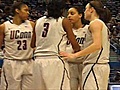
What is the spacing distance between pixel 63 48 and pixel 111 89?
156 cm

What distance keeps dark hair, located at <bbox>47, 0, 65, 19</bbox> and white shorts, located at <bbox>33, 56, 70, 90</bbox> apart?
0.52 m

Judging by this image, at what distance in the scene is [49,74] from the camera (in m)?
4.32

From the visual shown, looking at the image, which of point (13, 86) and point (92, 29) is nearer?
point (92, 29)

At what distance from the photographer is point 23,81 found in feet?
17.3

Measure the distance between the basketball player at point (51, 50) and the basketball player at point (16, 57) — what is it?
2.65 ft

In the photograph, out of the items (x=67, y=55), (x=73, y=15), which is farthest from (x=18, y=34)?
(x=67, y=55)

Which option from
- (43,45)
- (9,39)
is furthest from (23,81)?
(43,45)

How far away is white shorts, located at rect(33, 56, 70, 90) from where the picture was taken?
431 centimetres

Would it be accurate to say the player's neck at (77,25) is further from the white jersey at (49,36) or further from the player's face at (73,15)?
the white jersey at (49,36)

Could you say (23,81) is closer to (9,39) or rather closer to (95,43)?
(9,39)

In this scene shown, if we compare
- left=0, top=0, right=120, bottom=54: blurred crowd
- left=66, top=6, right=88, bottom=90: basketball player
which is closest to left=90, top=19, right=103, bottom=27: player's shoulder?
left=66, top=6, right=88, bottom=90: basketball player

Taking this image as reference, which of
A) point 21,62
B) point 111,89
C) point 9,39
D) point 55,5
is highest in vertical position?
point 55,5

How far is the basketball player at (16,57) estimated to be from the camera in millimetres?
5180

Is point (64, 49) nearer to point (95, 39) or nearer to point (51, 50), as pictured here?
point (51, 50)
